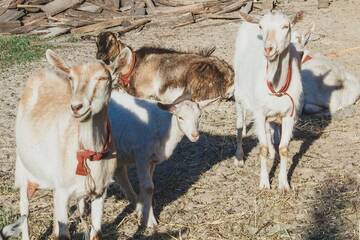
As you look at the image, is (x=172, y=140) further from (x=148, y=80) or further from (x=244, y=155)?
(x=148, y=80)

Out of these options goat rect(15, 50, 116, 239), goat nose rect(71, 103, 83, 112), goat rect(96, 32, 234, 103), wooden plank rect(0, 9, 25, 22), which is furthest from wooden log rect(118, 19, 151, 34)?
goat nose rect(71, 103, 83, 112)

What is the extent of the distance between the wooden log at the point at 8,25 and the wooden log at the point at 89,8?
170 centimetres

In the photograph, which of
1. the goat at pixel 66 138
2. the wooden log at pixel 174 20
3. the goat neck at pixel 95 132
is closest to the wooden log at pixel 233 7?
the wooden log at pixel 174 20

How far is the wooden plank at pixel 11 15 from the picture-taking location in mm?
17172

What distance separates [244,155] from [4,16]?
1065 cm

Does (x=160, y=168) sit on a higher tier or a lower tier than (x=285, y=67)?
lower

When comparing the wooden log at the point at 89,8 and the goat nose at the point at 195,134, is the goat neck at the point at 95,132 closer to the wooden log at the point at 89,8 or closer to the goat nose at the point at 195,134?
the goat nose at the point at 195,134

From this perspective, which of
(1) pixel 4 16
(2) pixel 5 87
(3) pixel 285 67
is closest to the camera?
(3) pixel 285 67

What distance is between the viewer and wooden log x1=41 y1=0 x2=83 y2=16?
17462 millimetres

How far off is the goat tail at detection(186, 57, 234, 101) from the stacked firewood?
22.6 feet

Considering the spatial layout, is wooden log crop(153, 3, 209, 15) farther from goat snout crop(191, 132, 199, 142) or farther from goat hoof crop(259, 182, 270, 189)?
goat snout crop(191, 132, 199, 142)

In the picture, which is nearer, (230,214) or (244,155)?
(230,214)

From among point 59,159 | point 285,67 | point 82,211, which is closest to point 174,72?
point 285,67

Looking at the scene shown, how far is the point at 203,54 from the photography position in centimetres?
1036
